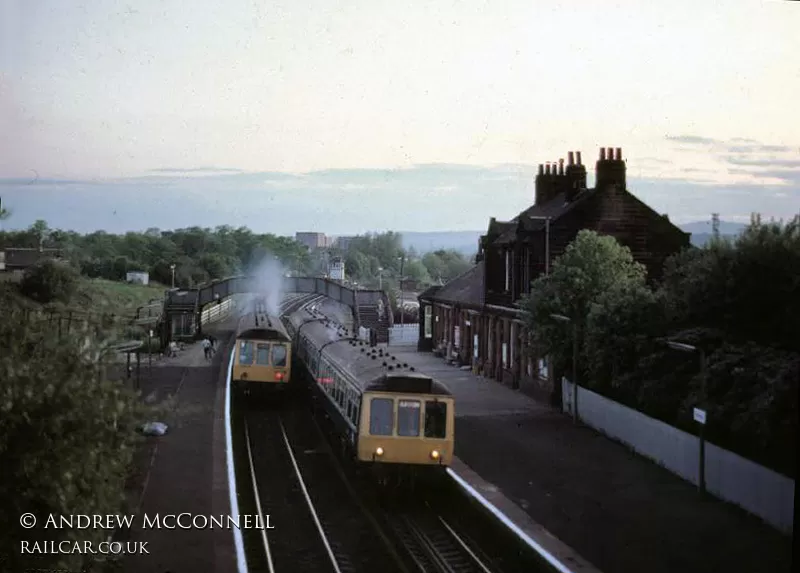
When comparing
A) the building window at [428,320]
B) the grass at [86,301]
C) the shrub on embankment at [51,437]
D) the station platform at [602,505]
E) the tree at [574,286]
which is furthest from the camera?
the building window at [428,320]

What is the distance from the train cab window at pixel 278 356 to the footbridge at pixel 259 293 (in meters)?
5.64

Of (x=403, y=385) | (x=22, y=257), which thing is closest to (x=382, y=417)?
(x=403, y=385)

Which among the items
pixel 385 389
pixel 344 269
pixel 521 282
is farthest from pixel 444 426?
pixel 344 269

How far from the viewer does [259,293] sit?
106ft

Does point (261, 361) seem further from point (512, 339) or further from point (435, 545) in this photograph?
point (435, 545)

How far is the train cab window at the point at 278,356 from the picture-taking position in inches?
910

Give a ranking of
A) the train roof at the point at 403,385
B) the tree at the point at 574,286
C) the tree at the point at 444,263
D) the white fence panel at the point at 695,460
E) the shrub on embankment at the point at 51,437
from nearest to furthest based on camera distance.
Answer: the shrub on embankment at the point at 51,437 → the white fence panel at the point at 695,460 → the train roof at the point at 403,385 → the tree at the point at 574,286 → the tree at the point at 444,263

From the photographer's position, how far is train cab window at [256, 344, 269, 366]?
23.0 meters

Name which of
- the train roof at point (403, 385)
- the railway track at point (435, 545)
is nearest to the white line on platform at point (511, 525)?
the railway track at point (435, 545)

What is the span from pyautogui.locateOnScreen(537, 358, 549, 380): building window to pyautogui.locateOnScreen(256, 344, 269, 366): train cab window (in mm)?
7865

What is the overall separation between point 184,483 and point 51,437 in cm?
775

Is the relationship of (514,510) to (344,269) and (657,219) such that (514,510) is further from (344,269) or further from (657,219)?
(344,269)

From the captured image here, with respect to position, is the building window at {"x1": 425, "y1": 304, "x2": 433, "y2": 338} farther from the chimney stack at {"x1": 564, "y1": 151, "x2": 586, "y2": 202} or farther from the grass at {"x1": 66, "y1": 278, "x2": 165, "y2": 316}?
the grass at {"x1": 66, "y1": 278, "x2": 165, "y2": 316}

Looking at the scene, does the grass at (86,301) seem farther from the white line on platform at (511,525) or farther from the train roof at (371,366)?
the white line on platform at (511,525)
